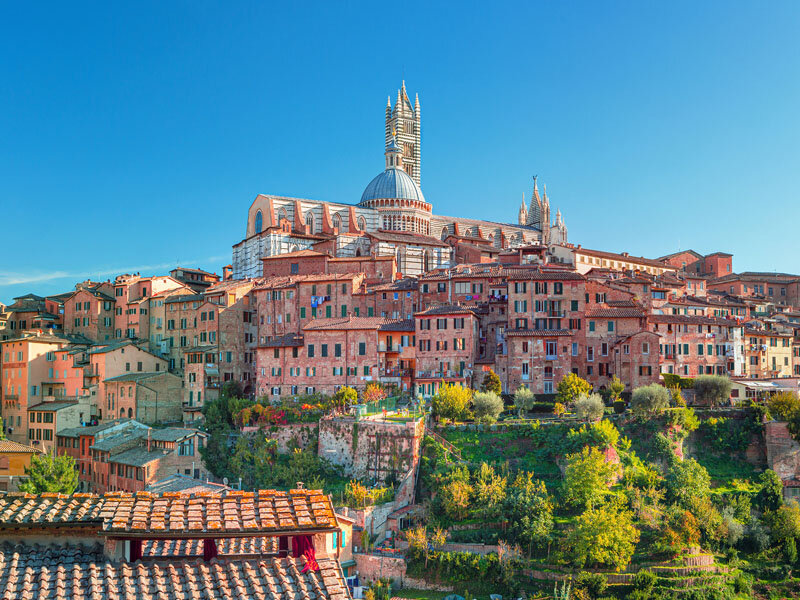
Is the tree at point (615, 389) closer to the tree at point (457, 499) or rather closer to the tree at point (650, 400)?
the tree at point (650, 400)

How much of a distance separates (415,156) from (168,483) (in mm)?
77210

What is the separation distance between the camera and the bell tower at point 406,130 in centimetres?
11488

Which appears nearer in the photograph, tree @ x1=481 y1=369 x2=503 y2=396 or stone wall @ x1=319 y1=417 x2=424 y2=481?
stone wall @ x1=319 y1=417 x2=424 y2=481

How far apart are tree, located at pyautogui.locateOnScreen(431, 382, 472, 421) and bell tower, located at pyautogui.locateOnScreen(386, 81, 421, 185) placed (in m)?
68.2

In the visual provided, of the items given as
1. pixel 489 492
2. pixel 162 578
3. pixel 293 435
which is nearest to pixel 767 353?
pixel 489 492

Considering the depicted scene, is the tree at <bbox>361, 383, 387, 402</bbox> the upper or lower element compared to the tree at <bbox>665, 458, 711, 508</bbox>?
upper

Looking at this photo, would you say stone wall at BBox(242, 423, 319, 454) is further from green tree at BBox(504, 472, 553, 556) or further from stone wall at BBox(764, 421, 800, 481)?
stone wall at BBox(764, 421, 800, 481)

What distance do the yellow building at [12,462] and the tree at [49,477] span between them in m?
4.06

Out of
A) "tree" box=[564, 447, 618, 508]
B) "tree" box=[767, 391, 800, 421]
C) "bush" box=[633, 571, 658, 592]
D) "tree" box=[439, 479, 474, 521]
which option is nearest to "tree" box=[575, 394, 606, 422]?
"tree" box=[564, 447, 618, 508]

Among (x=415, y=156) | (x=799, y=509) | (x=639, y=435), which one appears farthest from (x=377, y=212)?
(x=799, y=509)

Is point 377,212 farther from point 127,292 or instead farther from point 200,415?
point 200,415

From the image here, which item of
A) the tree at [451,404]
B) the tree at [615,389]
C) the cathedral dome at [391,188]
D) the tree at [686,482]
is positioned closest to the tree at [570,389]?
the tree at [615,389]

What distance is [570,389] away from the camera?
5134 cm

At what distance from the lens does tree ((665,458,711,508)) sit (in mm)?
43125
